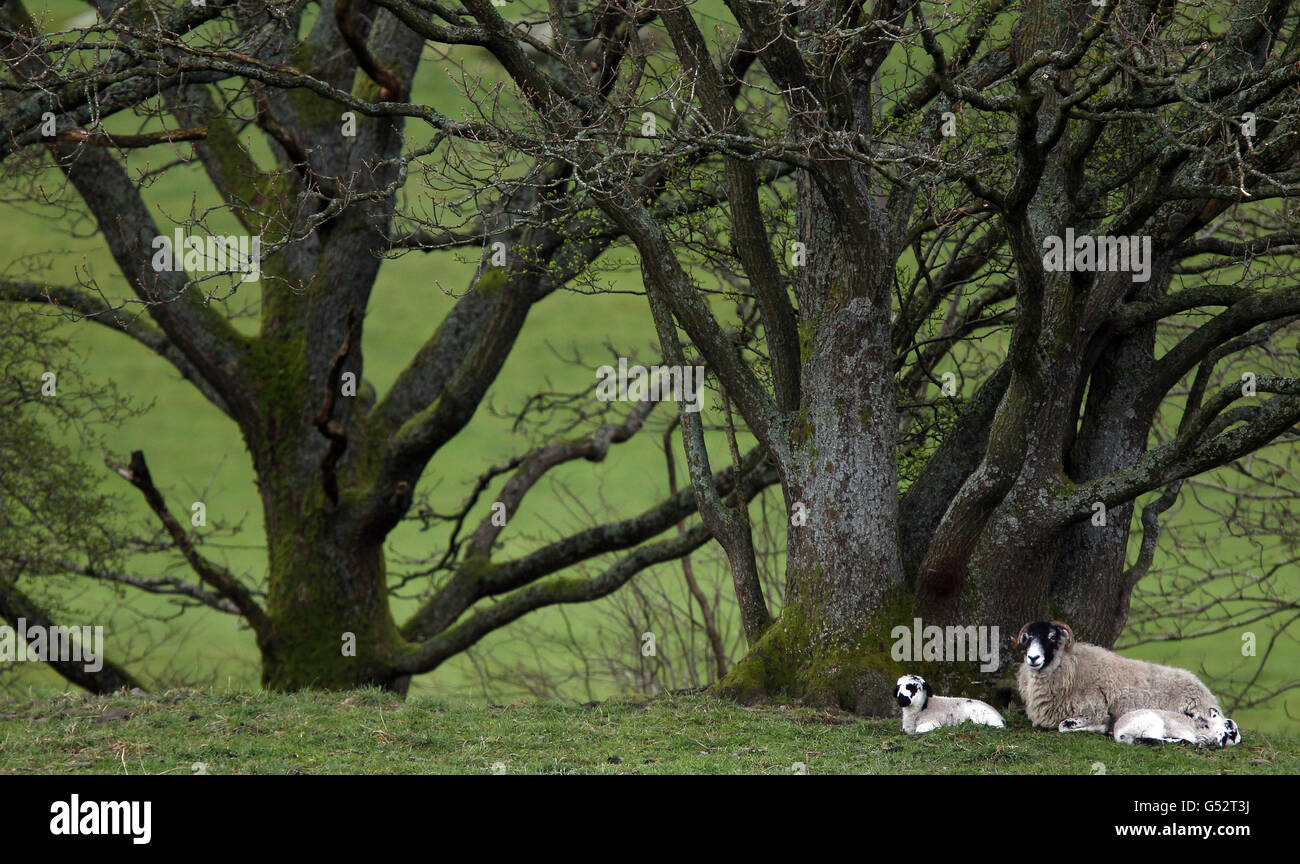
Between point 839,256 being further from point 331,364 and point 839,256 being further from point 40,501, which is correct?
point 40,501

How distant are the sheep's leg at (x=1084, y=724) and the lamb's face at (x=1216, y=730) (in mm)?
565

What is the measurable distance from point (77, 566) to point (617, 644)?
8.15m

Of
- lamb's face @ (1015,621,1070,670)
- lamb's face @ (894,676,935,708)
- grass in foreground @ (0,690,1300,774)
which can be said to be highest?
lamb's face @ (1015,621,1070,670)

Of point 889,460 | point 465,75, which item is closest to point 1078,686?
point 889,460

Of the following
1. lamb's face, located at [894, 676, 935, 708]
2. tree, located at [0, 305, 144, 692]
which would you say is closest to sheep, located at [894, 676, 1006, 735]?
lamb's face, located at [894, 676, 935, 708]

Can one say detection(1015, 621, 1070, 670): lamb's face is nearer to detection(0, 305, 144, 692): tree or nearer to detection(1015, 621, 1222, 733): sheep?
detection(1015, 621, 1222, 733): sheep

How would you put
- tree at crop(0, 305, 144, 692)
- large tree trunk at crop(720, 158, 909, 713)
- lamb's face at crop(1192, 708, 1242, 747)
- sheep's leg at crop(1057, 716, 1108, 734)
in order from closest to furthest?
1. lamb's face at crop(1192, 708, 1242, 747)
2. sheep's leg at crop(1057, 716, 1108, 734)
3. large tree trunk at crop(720, 158, 909, 713)
4. tree at crop(0, 305, 144, 692)

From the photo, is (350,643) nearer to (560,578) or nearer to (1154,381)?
(560,578)

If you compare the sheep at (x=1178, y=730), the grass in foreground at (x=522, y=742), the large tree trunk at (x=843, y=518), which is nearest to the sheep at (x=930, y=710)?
the grass in foreground at (x=522, y=742)

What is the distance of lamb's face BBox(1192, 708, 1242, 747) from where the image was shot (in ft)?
24.4

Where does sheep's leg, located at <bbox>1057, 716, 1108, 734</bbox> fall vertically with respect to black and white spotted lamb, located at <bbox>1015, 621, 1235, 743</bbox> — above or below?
below

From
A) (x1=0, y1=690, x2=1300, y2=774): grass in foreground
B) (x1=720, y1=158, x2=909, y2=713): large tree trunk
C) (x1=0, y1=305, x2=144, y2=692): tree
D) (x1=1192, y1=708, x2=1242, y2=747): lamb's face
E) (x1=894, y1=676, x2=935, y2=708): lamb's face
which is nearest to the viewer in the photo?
(x1=0, y1=690, x2=1300, y2=774): grass in foreground

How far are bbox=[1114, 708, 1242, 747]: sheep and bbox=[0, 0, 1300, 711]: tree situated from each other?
1513mm

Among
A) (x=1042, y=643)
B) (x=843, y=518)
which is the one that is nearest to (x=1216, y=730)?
(x=1042, y=643)
